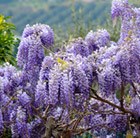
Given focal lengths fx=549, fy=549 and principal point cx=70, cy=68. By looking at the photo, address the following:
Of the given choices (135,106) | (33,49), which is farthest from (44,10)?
(33,49)

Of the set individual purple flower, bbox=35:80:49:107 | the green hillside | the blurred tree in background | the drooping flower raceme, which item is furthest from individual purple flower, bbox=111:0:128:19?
the green hillside

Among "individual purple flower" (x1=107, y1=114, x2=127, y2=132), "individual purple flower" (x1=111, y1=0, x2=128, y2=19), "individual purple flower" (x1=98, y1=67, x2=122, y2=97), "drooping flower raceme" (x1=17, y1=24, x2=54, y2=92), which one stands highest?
"individual purple flower" (x1=111, y1=0, x2=128, y2=19)

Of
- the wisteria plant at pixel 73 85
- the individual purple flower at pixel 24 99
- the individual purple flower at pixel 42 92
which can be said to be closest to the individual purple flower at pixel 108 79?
the wisteria plant at pixel 73 85

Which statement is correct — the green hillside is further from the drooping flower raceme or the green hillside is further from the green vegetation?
the drooping flower raceme

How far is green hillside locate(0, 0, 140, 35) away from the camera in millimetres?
57094

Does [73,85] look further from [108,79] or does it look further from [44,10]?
[44,10]

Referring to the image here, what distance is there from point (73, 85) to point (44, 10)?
5961 cm

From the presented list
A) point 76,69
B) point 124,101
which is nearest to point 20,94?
point 76,69

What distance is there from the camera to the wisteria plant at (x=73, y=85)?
4.56m

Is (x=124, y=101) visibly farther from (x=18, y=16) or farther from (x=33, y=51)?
(x=18, y=16)

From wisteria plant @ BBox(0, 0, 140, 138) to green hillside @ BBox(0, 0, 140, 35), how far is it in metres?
49.7

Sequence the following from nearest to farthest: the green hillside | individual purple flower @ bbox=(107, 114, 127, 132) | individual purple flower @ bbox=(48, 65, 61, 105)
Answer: individual purple flower @ bbox=(48, 65, 61, 105) → individual purple flower @ bbox=(107, 114, 127, 132) → the green hillside

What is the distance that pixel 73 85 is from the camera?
4.50 meters

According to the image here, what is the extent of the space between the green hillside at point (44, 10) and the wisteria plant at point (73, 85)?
163 feet
